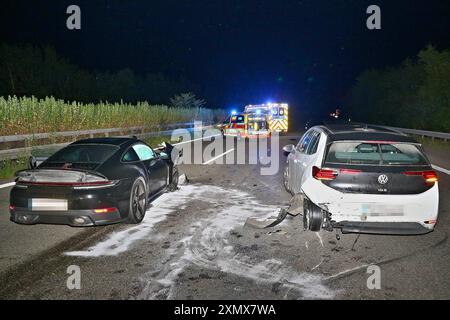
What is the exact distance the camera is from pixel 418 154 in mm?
5906

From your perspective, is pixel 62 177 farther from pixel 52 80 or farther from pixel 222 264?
pixel 52 80

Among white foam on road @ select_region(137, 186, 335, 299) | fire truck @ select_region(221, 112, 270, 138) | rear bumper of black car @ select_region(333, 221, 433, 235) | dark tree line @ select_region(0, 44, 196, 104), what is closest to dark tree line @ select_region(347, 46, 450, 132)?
fire truck @ select_region(221, 112, 270, 138)

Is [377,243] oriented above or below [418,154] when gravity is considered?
below

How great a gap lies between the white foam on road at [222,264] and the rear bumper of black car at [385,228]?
3.82 ft

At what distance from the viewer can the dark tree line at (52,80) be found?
5400 centimetres

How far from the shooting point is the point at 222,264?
196 inches

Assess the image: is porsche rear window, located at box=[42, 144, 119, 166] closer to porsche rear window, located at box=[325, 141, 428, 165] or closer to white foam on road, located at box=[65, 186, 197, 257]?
white foam on road, located at box=[65, 186, 197, 257]

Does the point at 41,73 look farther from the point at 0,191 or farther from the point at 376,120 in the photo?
the point at 0,191

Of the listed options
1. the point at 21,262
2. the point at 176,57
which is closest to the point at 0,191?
the point at 21,262

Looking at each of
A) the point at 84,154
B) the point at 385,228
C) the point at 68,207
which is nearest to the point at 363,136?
the point at 385,228

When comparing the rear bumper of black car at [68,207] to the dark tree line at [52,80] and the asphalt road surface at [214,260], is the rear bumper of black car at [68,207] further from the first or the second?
the dark tree line at [52,80]

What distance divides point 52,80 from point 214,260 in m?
61.5

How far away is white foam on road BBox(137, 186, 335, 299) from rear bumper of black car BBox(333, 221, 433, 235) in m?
1.16
